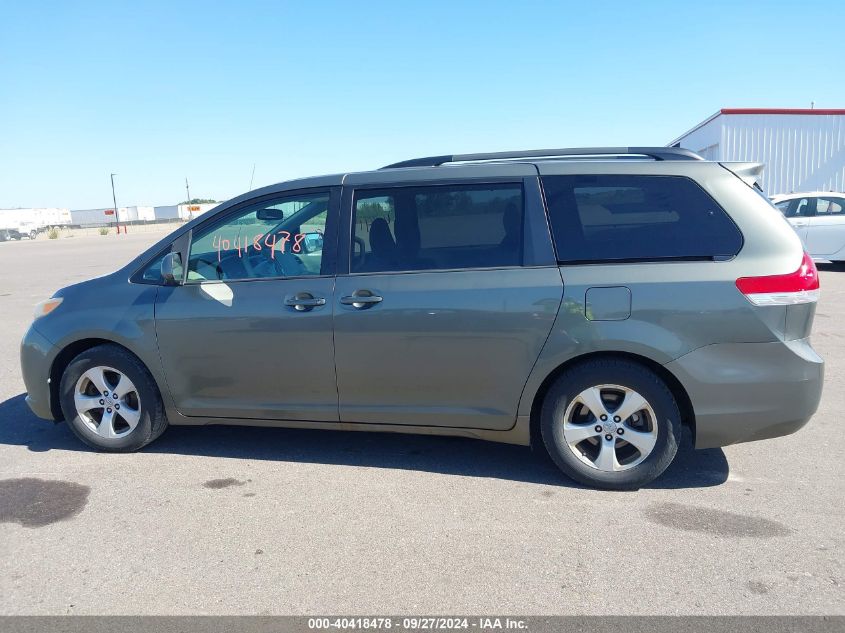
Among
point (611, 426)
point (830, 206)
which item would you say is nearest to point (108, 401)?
point (611, 426)

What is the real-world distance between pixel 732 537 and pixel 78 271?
62.2ft

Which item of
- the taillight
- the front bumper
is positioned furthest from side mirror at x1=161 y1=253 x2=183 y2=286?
the taillight

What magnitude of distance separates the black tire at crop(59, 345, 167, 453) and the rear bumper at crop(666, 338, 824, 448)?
323cm

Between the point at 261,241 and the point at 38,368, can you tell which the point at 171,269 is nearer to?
the point at 261,241

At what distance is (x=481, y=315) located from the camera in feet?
12.8

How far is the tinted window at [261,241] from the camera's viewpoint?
4.35m

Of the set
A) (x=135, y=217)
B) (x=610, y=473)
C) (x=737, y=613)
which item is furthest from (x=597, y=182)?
(x=135, y=217)

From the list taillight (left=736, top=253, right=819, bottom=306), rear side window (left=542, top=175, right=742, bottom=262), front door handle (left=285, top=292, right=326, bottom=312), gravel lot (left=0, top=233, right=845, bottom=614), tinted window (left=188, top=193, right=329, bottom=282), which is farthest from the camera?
tinted window (left=188, top=193, right=329, bottom=282)

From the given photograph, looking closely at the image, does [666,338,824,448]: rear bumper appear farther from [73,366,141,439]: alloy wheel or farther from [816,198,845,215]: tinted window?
[816,198,845,215]: tinted window

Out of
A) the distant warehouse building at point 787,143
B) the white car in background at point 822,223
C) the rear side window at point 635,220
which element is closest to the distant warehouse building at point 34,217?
the distant warehouse building at point 787,143

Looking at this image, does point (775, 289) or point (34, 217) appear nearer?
point (775, 289)

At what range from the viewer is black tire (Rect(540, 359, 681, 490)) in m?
3.82

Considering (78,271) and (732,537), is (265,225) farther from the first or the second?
(78,271)

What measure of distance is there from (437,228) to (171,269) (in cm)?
173
